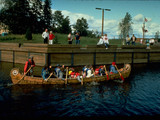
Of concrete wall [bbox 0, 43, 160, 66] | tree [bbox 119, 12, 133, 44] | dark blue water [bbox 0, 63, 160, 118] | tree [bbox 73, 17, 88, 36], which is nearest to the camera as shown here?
dark blue water [bbox 0, 63, 160, 118]

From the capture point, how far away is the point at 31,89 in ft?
47.0

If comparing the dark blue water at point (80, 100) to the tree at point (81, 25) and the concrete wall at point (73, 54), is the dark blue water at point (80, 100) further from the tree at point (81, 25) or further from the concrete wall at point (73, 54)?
the tree at point (81, 25)

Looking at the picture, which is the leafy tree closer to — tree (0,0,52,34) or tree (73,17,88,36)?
tree (0,0,52,34)

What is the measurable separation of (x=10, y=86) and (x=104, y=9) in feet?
63.6

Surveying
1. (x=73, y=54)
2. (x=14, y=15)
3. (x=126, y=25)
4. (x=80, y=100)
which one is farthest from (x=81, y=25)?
(x=80, y=100)

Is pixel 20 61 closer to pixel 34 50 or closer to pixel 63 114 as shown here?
pixel 34 50

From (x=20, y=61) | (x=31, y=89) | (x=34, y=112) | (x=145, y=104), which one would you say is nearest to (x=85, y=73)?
(x=31, y=89)

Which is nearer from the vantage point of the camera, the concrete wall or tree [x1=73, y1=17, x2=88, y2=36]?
the concrete wall

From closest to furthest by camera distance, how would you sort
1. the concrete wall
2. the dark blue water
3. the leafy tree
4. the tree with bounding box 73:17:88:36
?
the dark blue water < the concrete wall < the leafy tree < the tree with bounding box 73:17:88:36

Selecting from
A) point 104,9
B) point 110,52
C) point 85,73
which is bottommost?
point 85,73

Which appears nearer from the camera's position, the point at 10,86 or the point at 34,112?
the point at 34,112

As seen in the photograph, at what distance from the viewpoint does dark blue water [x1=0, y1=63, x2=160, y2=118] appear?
10219mm

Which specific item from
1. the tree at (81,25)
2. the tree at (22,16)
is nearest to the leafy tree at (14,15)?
the tree at (22,16)

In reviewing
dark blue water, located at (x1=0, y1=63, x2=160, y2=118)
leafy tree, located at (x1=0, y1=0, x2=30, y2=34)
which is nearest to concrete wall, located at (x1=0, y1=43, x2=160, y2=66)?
dark blue water, located at (x1=0, y1=63, x2=160, y2=118)
